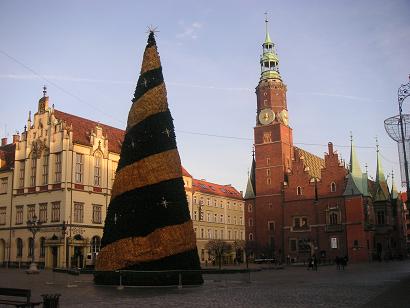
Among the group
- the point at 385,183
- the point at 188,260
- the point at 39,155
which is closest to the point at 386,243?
the point at 385,183

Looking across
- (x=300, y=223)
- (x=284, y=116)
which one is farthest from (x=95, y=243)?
(x=284, y=116)

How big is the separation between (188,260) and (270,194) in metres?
61.0

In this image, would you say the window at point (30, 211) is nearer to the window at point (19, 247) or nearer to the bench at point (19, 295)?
the window at point (19, 247)

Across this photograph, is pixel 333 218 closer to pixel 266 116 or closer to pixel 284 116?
pixel 284 116

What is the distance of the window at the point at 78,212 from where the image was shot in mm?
50688

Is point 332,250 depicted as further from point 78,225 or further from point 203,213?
point 78,225

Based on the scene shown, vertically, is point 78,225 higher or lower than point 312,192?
lower

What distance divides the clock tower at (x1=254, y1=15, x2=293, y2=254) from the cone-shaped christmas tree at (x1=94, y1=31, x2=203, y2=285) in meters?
57.8

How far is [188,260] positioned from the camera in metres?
25.0

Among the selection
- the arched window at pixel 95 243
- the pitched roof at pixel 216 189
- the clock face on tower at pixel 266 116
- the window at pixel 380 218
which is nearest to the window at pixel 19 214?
the arched window at pixel 95 243

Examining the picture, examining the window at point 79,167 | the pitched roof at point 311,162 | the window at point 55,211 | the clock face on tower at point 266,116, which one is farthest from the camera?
the pitched roof at point 311,162

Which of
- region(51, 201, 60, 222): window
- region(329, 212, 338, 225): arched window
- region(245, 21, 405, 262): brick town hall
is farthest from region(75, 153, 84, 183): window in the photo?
region(329, 212, 338, 225): arched window

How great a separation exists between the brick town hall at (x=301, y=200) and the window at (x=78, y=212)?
1517 inches

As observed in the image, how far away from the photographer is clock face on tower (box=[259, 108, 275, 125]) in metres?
87.5
